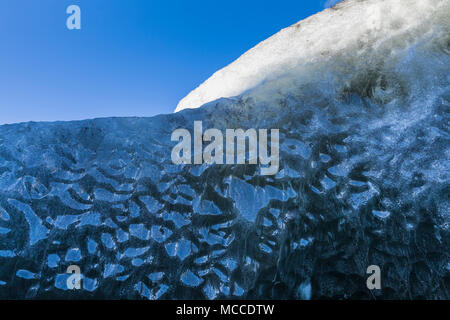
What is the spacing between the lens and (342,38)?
6.77 feet

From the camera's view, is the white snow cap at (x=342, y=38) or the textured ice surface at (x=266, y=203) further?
the white snow cap at (x=342, y=38)

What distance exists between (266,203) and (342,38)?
1403mm

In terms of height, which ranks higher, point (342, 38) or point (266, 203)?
point (342, 38)

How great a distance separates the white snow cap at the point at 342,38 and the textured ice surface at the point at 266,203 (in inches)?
1.7

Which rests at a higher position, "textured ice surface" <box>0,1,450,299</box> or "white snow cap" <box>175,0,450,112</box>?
"white snow cap" <box>175,0,450,112</box>

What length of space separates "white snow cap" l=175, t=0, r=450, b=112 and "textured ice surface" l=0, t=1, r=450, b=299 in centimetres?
4

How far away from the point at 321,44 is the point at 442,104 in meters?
0.92

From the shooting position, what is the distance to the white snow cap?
1875 mm

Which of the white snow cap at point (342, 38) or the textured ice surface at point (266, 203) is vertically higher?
the white snow cap at point (342, 38)

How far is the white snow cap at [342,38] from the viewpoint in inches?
73.8

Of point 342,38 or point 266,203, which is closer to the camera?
point 266,203

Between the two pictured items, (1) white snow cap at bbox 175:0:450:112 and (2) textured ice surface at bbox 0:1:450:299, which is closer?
(2) textured ice surface at bbox 0:1:450:299

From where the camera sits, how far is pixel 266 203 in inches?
62.1
